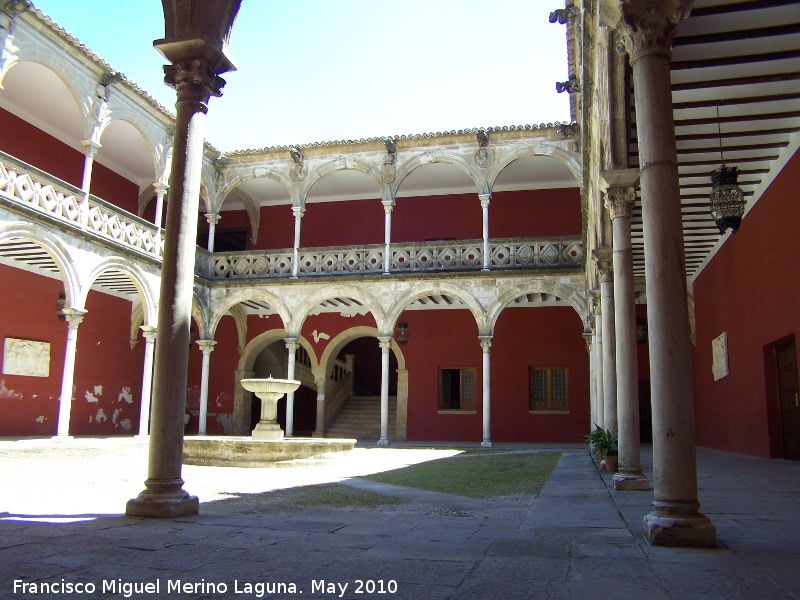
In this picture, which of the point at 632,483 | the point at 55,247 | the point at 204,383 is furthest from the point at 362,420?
the point at 632,483

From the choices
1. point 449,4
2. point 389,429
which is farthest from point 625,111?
point 389,429

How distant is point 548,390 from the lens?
732 inches

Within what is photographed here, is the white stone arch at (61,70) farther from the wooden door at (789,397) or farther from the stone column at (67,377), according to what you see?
the wooden door at (789,397)

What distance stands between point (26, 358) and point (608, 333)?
1335 centimetres

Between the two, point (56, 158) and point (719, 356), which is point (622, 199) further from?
point (56, 158)

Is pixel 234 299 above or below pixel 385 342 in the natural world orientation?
above

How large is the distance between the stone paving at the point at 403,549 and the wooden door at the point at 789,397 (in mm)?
3051

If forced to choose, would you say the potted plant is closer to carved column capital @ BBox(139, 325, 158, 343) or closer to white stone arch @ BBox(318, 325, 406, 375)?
carved column capital @ BBox(139, 325, 158, 343)

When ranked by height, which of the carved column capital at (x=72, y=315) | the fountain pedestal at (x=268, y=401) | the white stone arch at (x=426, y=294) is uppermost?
the white stone arch at (x=426, y=294)

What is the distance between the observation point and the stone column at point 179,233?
4.50 metres

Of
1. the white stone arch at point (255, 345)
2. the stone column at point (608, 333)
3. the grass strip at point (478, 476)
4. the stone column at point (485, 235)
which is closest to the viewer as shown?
the grass strip at point (478, 476)

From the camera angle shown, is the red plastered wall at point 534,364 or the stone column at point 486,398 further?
the red plastered wall at point 534,364

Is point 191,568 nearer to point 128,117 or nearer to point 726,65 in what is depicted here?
point 726,65

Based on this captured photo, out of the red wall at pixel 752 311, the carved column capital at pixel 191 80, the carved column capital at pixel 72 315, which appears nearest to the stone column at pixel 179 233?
the carved column capital at pixel 191 80
